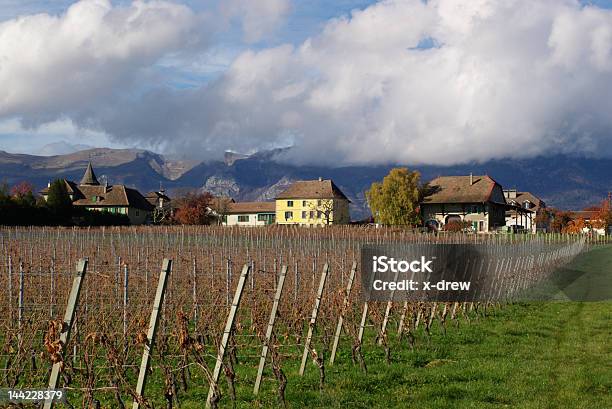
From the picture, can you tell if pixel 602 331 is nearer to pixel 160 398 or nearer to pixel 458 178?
pixel 160 398

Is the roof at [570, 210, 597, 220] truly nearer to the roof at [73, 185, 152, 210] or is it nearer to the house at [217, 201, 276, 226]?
the house at [217, 201, 276, 226]

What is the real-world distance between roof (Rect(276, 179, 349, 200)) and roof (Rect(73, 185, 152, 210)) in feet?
61.4

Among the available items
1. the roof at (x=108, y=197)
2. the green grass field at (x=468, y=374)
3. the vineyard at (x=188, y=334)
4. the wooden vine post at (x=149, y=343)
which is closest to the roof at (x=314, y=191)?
the roof at (x=108, y=197)

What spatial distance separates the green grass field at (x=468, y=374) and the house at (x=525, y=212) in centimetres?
5753

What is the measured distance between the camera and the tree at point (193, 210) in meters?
82.4

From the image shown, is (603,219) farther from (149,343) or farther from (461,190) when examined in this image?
(149,343)

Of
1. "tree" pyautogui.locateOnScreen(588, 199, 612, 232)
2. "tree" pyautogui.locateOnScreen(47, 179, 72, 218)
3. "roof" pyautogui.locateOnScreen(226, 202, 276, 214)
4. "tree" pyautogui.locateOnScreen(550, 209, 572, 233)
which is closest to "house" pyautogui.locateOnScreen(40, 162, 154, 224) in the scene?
"roof" pyautogui.locateOnScreen(226, 202, 276, 214)

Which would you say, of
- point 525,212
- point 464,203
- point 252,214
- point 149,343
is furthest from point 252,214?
point 149,343

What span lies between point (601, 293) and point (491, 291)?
5.62 metres

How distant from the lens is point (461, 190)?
8038 centimetres

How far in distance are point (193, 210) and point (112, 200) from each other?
1226cm

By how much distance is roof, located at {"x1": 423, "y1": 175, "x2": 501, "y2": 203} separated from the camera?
3088 inches

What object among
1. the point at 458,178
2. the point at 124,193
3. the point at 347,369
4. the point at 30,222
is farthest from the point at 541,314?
A: the point at 124,193

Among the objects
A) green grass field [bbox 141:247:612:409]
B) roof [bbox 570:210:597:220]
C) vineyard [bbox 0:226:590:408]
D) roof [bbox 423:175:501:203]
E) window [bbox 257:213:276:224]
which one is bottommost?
green grass field [bbox 141:247:612:409]
